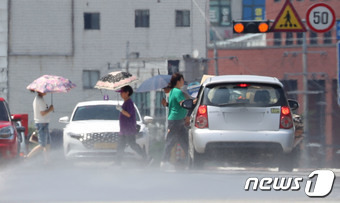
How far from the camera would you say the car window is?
19.4 metres

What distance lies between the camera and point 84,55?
200ft

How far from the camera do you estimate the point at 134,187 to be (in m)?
12.8

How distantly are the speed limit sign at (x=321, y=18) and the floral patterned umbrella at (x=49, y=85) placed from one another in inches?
223

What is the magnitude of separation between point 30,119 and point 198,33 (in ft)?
38.4

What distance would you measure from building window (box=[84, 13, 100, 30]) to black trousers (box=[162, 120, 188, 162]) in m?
44.8

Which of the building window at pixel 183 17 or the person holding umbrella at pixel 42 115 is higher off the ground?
the building window at pixel 183 17

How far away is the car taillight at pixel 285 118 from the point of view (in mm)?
14211

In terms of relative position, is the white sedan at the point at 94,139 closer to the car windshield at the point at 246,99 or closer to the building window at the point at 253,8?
the car windshield at the point at 246,99

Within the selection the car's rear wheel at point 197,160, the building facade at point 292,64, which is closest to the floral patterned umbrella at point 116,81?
the car's rear wheel at point 197,160

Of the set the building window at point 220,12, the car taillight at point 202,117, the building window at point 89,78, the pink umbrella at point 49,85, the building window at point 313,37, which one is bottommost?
the building window at point 89,78

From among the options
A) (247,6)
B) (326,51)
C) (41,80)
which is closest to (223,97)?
(41,80)

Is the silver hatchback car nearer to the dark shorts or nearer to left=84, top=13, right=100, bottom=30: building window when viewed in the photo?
the dark shorts

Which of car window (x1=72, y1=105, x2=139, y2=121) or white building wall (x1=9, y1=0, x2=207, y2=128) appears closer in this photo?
car window (x1=72, y1=105, x2=139, y2=121)

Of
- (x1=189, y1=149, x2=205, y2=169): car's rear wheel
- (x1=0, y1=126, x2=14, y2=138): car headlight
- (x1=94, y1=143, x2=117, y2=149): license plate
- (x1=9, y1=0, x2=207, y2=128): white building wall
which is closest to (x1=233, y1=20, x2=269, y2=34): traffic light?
(x1=94, y1=143, x2=117, y2=149): license plate
